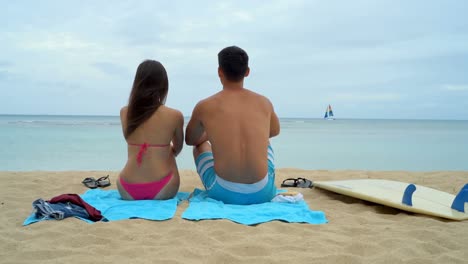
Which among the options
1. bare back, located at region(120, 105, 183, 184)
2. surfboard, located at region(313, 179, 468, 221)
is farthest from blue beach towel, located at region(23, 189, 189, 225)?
surfboard, located at region(313, 179, 468, 221)

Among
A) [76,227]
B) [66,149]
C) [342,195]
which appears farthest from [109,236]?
[66,149]

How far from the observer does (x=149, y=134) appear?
3496 mm

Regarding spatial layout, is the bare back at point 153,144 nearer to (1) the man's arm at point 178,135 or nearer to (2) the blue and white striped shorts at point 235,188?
(1) the man's arm at point 178,135

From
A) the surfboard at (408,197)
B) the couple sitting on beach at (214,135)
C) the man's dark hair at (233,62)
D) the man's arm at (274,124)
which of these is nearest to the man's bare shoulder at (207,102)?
the couple sitting on beach at (214,135)

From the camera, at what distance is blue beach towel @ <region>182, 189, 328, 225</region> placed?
117 inches

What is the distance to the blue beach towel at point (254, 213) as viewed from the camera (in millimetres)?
2964

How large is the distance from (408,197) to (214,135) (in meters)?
1.76

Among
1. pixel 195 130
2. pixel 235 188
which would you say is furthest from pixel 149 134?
pixel 235 188

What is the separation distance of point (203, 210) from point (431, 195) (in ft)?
7.26

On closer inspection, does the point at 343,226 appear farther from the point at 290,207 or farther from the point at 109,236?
the point at 109,236

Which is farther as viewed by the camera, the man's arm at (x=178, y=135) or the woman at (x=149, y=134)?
the man's arm at (x=178, y=135)

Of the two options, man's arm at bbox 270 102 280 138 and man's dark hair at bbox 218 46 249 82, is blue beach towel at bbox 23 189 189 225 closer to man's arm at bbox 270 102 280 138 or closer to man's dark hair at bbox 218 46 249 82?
man's arm at bbox 270 102 280 138

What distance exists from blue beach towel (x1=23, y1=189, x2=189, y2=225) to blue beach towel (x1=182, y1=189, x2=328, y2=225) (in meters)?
0.18

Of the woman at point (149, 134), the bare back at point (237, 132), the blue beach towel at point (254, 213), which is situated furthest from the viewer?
the woman at point (149, 134)
